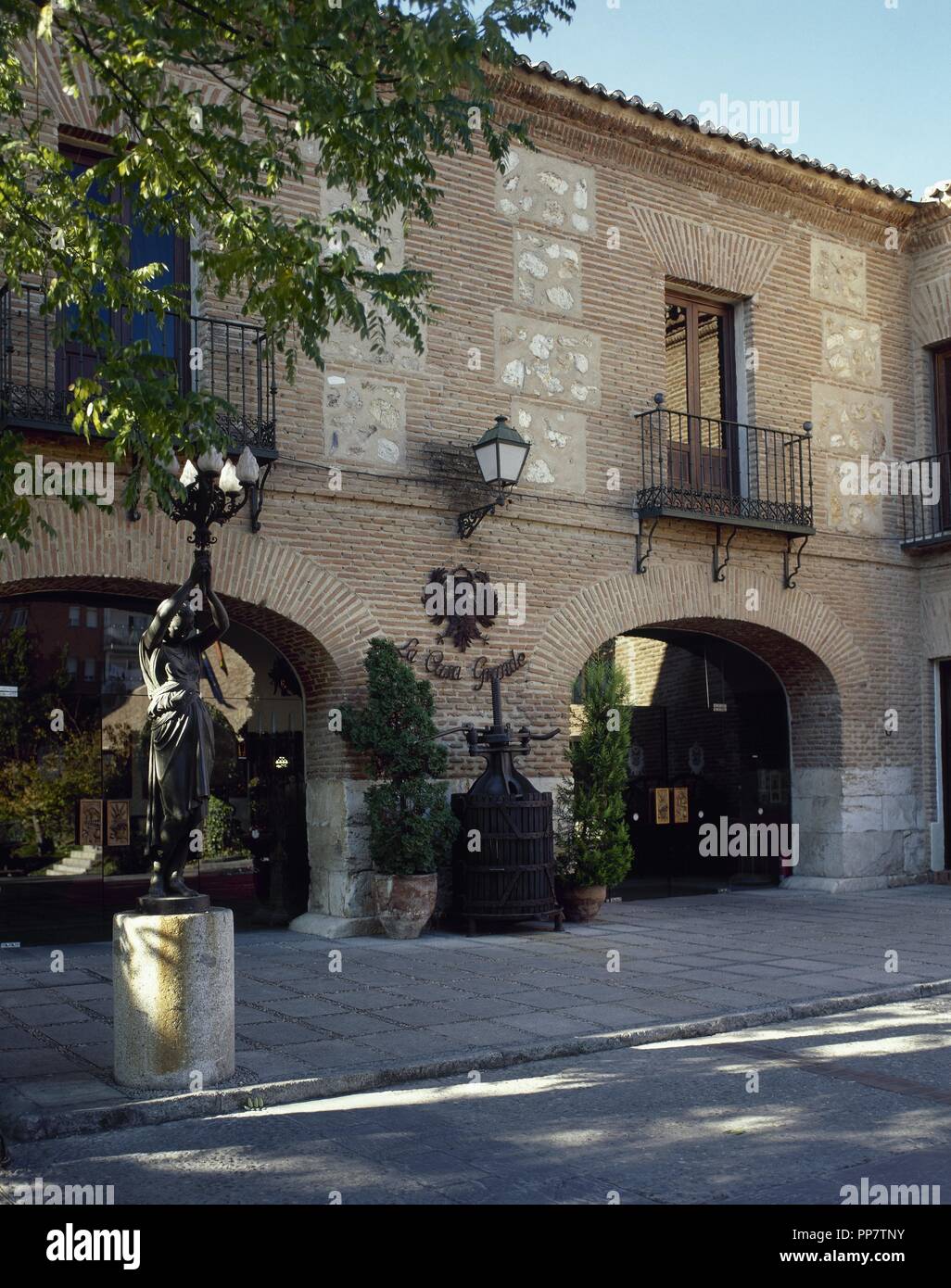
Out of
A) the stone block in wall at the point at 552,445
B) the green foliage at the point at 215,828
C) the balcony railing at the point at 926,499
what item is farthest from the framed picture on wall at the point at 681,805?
the green foliage at the point at 215,828

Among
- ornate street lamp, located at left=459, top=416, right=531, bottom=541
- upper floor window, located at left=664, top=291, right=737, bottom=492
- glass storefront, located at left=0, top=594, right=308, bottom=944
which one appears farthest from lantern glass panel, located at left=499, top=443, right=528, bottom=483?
glass storefront, located at left=0, top=594, right=308, bottom=944

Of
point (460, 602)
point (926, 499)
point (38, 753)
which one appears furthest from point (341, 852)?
point (926, 499)

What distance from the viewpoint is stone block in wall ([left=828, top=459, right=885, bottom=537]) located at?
1436 cm

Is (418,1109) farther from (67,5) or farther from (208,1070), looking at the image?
(67,5)

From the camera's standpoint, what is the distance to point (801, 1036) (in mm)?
6949

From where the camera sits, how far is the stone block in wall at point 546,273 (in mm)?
12273

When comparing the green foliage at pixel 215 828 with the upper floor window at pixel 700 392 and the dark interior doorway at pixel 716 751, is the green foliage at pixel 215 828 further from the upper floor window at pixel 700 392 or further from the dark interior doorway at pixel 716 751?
the upper floor window at pixel 700 392

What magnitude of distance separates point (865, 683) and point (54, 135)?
10212 millimetres

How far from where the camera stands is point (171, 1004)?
226 inches

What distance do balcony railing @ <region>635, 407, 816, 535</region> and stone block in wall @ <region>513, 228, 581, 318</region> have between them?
1430 mm

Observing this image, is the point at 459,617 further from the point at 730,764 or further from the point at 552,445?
the point at 730,764

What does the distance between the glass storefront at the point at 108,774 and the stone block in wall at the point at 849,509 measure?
6734 millimetres

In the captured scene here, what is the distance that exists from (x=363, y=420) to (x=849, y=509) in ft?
20.9

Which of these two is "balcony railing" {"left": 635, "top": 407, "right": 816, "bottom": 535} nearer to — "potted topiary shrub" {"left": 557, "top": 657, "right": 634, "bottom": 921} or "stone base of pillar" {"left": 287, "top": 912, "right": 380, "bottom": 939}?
"potted topiary shrub" {"left": 557, "top": 657, "right": 634, "bottom": 921}
